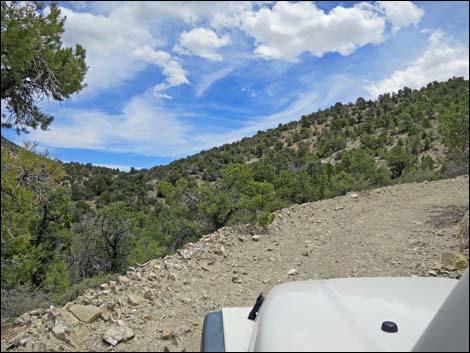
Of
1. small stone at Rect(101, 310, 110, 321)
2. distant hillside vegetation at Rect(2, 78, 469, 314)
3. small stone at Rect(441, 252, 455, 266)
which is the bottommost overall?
small stone at Rect(101, 310, 110, 321)

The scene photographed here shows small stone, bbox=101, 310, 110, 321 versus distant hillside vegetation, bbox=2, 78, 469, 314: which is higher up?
distant hillside vegetation, bbox=2, 78, 469, 314

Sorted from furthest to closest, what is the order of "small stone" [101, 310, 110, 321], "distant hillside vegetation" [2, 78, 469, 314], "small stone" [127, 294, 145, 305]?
"small stone" [127, 294, 145, 305] < "small stone" [101, 310, 110, 321] < "distant hillside vegetation" [2, 78, 469, 314]

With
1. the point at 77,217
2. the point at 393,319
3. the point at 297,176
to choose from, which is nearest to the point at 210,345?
the point at 393,319

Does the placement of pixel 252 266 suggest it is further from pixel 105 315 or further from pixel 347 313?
pixel 347 313

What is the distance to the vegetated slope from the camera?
417cm

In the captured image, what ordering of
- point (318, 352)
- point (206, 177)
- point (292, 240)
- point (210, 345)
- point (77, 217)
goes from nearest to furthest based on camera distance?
point (318, 352), point (210, 345), point (292, 240), point (77, 217), point (206, 177)

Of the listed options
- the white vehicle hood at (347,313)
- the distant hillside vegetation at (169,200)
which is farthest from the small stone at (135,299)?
the white vehicle hood at (347,313)

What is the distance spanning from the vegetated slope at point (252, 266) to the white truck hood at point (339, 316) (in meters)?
0.89

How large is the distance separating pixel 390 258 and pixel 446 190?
526 cm

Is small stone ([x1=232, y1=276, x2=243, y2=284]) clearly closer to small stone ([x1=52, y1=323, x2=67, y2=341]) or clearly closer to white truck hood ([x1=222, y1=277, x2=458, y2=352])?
small stone ([x1=52, y1=323, x2=67, y2=341])

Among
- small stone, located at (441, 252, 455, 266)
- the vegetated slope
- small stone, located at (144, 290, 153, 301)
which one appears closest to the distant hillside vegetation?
the vegetated slope

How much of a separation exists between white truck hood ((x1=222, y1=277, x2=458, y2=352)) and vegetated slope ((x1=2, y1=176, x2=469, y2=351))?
889mm

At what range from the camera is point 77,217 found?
20.8m

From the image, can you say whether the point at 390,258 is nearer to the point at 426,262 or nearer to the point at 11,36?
the point at 426,262
